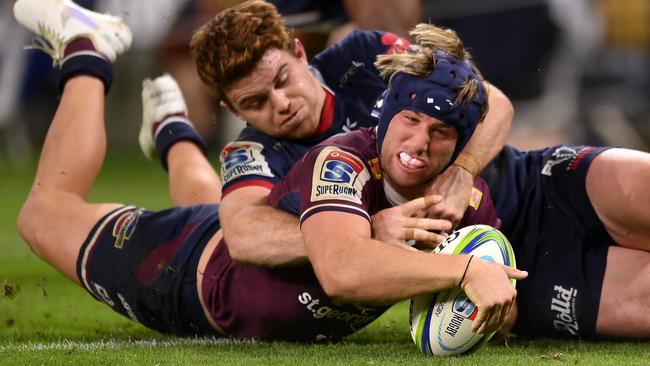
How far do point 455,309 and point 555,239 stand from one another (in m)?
1.15

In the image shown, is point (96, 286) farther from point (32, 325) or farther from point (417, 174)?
point (417, 174)

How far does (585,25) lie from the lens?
14164mm

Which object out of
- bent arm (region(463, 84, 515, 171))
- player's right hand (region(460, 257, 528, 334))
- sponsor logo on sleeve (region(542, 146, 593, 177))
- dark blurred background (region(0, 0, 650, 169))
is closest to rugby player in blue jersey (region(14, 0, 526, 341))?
player's right hand (region(460, 257, 528, 334))

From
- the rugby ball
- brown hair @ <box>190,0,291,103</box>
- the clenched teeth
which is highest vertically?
brown hair @ <box>190,0,291,103</box>

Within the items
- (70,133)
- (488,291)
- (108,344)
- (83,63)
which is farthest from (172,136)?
(488,291)

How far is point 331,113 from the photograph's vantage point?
19.0 feet

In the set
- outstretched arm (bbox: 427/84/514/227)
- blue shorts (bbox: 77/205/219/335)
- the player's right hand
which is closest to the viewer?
the player's right hand

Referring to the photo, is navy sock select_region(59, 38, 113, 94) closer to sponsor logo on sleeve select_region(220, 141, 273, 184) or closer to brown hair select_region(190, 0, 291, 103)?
brown hair select_region(190, 0, 291, 103)

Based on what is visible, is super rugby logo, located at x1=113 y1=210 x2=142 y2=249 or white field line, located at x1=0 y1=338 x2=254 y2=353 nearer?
white field line, located at x1=0 y1=338 x2=254 y2=353

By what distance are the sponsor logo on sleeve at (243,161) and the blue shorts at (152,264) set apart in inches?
15.0

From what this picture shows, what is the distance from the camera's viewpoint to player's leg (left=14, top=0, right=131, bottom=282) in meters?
6.11

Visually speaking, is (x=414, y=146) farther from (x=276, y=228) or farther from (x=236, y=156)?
(x=236, y=156)

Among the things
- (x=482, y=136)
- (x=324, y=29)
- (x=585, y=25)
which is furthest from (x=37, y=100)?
(x=482, y=136)

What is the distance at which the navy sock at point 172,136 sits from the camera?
23.5ft
